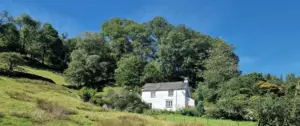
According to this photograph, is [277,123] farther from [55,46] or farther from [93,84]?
[55,46]

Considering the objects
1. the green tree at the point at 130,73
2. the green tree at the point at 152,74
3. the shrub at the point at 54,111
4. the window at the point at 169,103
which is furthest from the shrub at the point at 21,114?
the green tree at the point at 152,74

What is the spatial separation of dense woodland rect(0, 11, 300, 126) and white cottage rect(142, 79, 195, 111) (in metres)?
3.87

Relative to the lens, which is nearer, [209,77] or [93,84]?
[209,77]

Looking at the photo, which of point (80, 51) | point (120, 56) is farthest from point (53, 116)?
point (120, 56)

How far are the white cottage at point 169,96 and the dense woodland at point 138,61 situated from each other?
3869 mm

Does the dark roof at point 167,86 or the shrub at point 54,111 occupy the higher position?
the dark roof at point 167,86

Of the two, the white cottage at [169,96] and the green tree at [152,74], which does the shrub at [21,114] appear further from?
the green tree at [152,74]

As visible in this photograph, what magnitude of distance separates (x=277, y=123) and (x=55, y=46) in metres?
67.0

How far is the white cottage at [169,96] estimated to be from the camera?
176 feet

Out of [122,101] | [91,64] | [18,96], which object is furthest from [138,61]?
[18,96]

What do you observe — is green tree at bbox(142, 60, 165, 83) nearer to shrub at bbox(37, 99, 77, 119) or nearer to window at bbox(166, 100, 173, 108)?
window at bbox(166, 100, 173, 108)

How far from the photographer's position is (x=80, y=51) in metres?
71.1

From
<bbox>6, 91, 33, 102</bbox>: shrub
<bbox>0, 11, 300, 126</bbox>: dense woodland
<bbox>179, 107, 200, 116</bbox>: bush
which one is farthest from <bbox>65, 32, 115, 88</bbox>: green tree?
<bbox>6, 91, 33, 102</bbox>: shrub

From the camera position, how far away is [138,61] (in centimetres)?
7050
